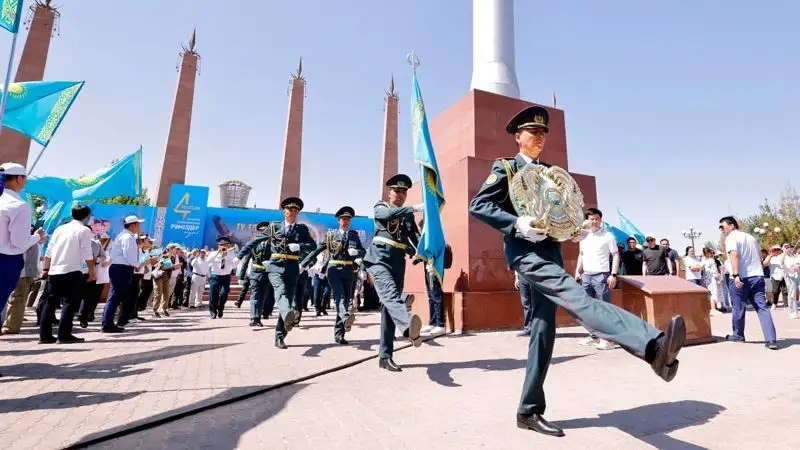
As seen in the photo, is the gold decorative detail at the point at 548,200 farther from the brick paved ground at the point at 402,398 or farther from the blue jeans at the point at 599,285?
the blue jeans at the point at 599,285

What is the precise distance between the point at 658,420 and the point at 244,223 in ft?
88.5

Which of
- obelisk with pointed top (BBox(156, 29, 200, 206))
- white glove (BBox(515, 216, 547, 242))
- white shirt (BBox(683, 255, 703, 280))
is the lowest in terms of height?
white glove (BBox(515, 216, 547, 242))

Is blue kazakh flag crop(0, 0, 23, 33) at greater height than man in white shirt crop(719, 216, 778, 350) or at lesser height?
greater

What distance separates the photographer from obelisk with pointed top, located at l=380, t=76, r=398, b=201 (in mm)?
39031

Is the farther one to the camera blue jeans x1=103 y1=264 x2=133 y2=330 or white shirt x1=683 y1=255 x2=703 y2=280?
white shirt x1=683 y1=255 x2=703 y2=280

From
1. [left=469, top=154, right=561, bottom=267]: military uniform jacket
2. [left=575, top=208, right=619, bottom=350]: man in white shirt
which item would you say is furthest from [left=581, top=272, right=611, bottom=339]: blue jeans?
[left=469, top=154, right=561, bottom=267]: military uniform jacket

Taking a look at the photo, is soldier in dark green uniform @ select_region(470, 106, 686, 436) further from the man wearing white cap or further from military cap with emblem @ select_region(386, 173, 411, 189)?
the man wearing white cap

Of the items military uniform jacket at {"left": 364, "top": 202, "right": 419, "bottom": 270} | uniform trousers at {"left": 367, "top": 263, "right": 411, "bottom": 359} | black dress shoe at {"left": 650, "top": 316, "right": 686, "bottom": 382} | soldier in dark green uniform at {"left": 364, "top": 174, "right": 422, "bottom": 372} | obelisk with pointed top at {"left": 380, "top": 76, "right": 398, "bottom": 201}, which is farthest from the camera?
obelisk with pointed top at {"left": 380, "top": 76, "right": 398, "bottom": 201}

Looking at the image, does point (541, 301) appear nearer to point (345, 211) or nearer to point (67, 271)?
point (345, 211)

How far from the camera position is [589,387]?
3.63 meters

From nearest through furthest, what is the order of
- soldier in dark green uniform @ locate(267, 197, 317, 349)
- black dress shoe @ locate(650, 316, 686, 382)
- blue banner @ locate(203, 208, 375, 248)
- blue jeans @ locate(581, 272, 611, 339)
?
black dress shoe @ locate(650, 316, 686, 382) < soldier in dark green uniform @ locate(267, 197, 317, 349) < blue jeans @ locate(581, 272, 611, 339) < blue banner @ locate(203, 208, 375, 248)

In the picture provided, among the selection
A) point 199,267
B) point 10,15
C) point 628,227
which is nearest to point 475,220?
point 10,15

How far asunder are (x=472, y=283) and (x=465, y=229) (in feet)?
2.90

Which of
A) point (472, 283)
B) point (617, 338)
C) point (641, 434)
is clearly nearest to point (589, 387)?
point (641, 434)
